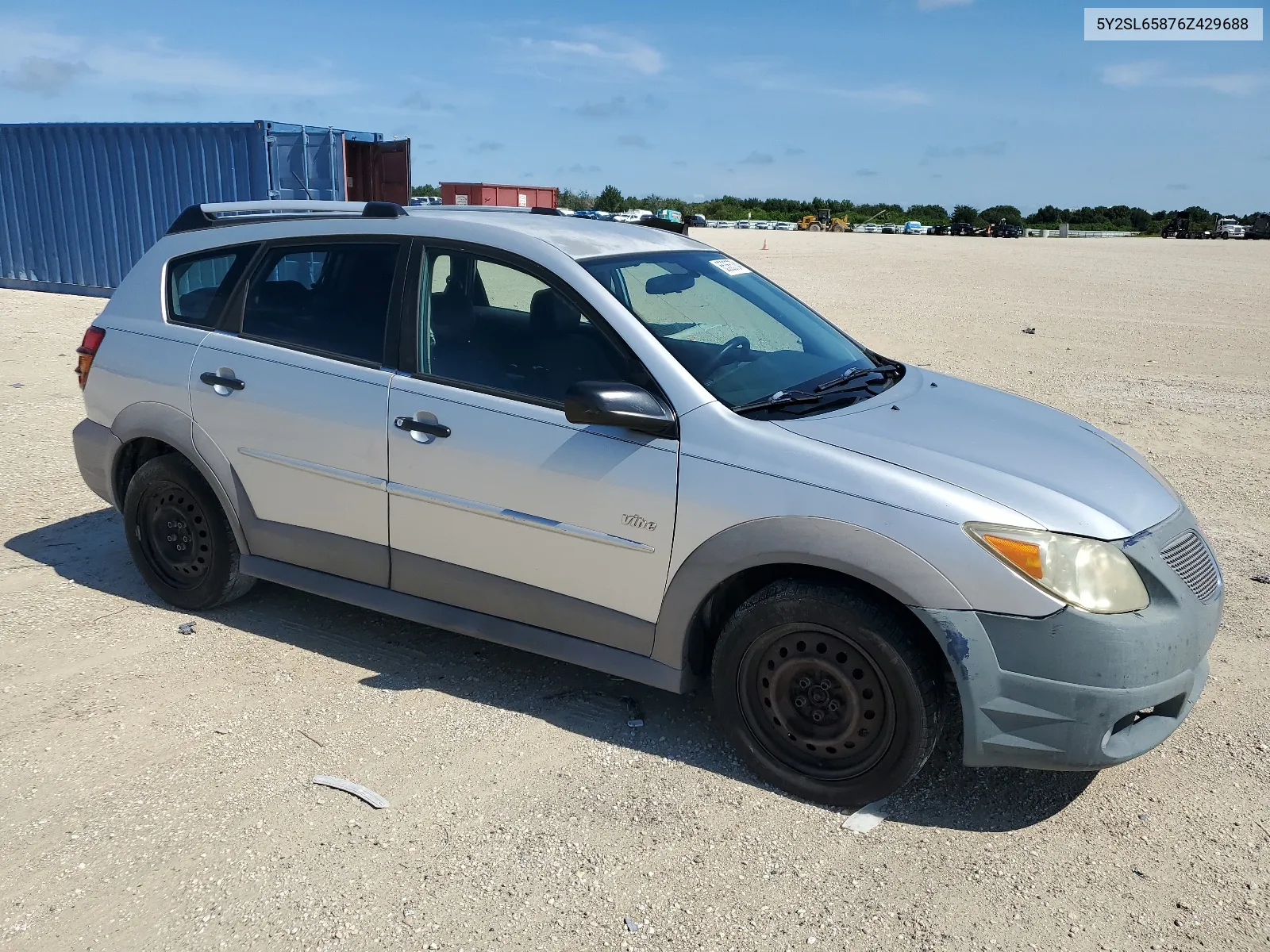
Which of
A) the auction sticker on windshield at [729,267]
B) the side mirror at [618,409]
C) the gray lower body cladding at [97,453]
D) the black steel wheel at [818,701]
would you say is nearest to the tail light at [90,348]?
the gray lower body cladding at [97,453]

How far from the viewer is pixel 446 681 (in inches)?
169

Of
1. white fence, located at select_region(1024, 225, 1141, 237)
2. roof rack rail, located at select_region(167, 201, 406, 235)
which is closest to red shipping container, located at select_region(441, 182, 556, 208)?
roof rack rail, located at select_region(167, 201, 406, 235)

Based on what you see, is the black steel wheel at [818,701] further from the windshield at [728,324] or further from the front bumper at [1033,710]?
the windshield at [728,324]

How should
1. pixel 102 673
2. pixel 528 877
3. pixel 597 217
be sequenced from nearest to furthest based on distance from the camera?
1. pixel 528 877
2. pixel 102 673
3. pixel 597 217

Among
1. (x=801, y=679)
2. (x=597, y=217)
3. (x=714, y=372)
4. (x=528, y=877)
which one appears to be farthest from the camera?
(x=597, y=217)

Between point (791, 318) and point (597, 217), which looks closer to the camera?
point (791, 318)

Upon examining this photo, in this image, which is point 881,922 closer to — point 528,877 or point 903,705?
point 903,705

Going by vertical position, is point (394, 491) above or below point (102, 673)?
above

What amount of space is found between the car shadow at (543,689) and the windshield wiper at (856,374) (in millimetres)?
1332

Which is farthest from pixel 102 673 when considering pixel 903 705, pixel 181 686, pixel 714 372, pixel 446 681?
pixel 903 705

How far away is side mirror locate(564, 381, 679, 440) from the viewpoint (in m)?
3.43

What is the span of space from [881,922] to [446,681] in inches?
80.4

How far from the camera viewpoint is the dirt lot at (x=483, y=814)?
291 centimetres

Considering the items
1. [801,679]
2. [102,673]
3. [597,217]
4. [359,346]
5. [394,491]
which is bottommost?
[102,673]
